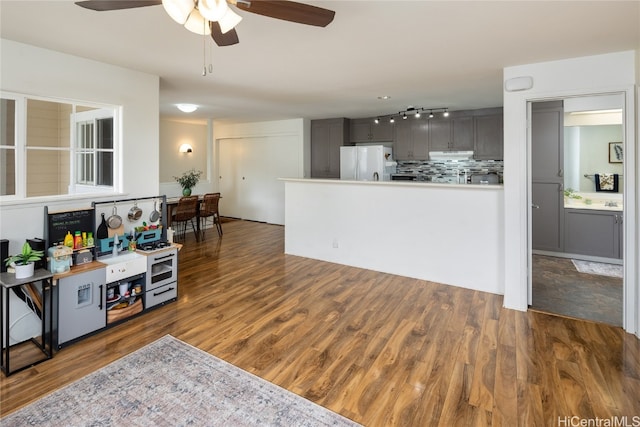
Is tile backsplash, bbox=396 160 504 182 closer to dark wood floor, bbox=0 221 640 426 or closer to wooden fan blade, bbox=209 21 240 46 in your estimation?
dark wood floor, bbox=0 221 640 426

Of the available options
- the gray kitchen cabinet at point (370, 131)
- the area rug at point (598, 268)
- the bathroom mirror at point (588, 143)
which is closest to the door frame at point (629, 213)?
the area rug at point (598, 268)

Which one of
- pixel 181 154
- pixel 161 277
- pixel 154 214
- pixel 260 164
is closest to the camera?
pixel 161 277

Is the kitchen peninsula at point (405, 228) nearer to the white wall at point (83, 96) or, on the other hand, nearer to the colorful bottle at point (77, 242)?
the white wall at point (83, 96)

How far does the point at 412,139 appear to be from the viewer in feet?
21.1

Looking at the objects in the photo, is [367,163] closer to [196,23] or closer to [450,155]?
[450,155]

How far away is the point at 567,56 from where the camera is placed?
293cm

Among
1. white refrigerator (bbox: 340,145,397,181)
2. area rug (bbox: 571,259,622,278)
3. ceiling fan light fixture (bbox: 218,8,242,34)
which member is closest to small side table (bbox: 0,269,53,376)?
ceiling fan light fixture (bbox: 218,8,242,34)

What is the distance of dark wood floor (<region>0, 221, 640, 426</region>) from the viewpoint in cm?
197

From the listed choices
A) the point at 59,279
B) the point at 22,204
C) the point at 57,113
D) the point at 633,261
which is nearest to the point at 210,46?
the point at 57,113

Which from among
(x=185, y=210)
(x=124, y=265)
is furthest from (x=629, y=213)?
(x=185, y=210)

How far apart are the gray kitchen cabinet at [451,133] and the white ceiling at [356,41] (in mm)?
1732

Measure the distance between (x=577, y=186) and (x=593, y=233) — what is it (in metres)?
0.81

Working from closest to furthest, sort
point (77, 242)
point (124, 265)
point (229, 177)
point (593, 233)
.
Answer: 1. point (77, 242)
2. point (124, 265)
3. point (593, 233)
4. point (229, 177)

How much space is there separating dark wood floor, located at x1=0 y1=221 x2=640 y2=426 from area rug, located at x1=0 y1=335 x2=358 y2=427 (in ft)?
0.34
